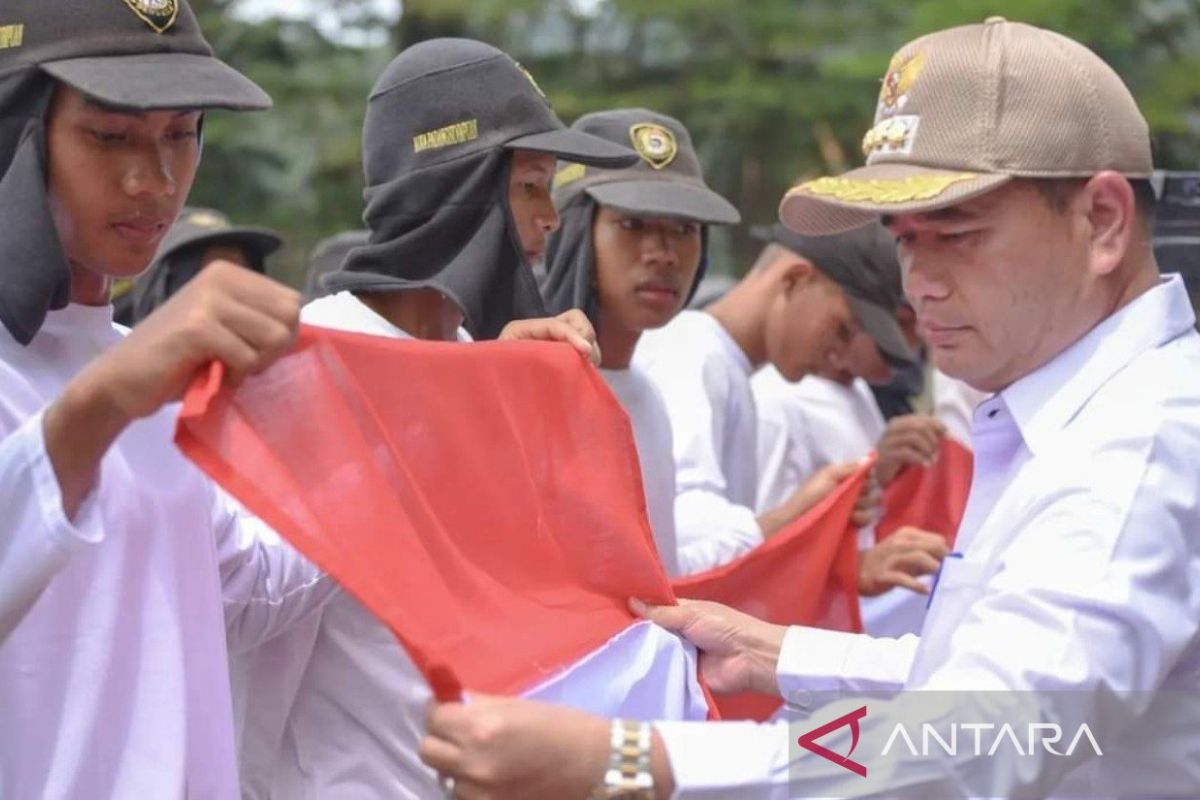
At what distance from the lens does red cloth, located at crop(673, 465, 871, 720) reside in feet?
17.6

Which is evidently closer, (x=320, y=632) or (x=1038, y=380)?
(x=1038, y=380)

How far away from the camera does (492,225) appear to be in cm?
433

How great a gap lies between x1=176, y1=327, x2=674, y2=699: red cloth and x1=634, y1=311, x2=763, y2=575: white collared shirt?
2328 mm

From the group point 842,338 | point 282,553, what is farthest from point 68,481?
point 842,338

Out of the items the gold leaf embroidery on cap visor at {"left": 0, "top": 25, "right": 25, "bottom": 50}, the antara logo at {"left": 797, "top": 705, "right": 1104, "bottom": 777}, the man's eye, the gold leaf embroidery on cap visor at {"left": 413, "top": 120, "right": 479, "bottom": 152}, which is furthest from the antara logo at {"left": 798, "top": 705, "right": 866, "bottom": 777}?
the gold leaf embroidery on cap visor at {"left": 413, "top": 120, "right": 479, "bottom": 152}

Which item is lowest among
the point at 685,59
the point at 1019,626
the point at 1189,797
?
the point at 685,59

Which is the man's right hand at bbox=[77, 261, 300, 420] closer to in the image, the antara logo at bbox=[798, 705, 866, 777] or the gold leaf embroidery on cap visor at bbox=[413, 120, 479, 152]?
the antara logo at bbox=[798, 705, 866, 777]

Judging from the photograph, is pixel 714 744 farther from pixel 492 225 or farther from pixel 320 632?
pixel 492 225

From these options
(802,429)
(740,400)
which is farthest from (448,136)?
(802,429)

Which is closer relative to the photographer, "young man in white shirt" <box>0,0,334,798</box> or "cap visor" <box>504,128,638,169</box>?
"young man in white shirt" <box>0,0,334,798</box>

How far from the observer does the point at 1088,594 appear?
2758 mm

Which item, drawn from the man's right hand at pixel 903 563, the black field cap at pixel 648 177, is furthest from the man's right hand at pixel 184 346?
the man's right hand at pixel 903 563

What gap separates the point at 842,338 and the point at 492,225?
3.65 meters

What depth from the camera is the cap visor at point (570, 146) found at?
437cm
